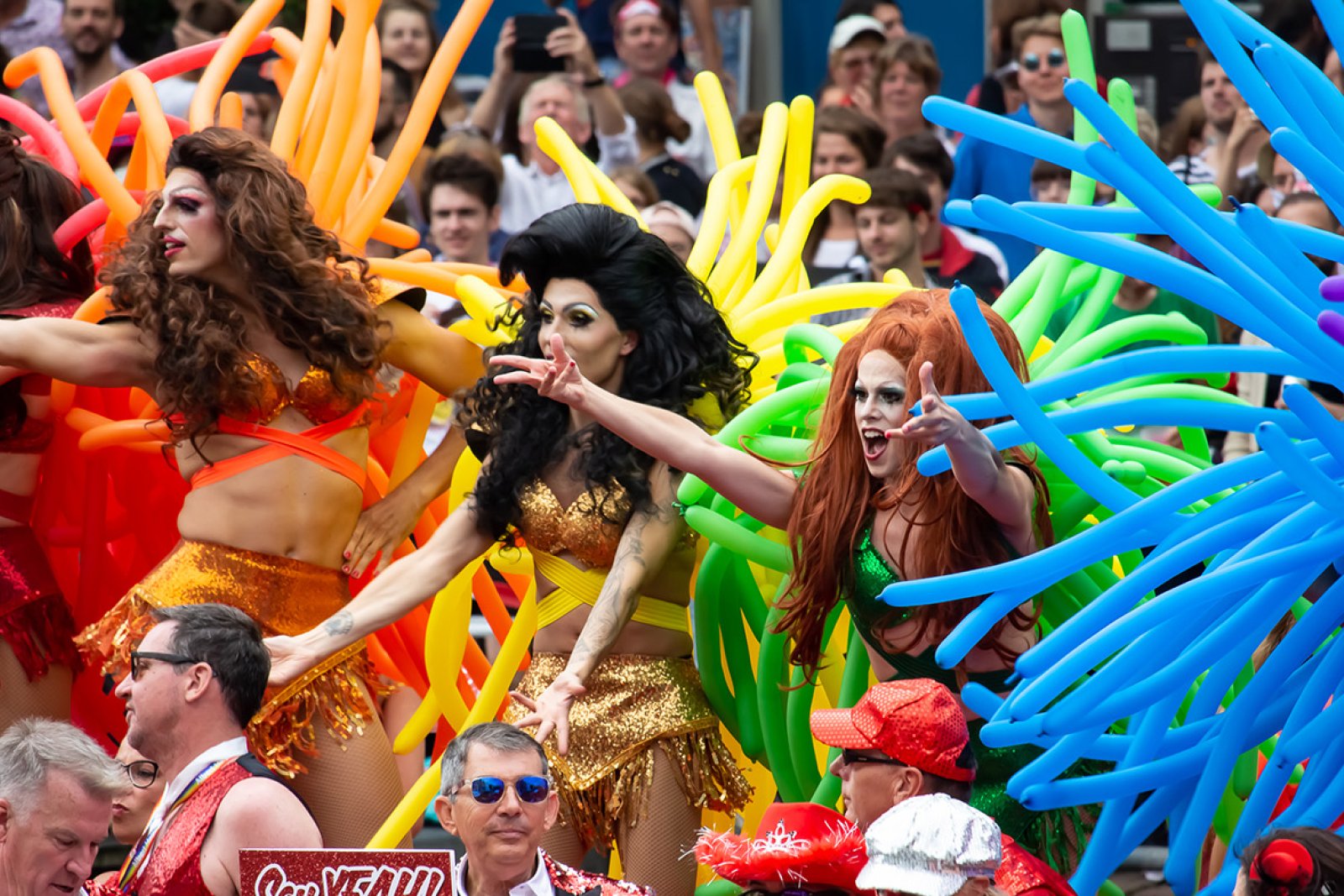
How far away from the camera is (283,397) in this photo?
453 cm

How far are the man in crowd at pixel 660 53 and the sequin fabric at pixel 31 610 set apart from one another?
13.4 ft

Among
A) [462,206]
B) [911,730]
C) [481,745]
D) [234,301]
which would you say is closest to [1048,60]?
[462,206]

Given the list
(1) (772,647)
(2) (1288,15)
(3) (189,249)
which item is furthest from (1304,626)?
(2) (1288,15)

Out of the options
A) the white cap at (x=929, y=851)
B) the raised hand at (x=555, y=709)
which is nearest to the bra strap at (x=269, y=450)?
the raised hand at (x=555, y=709)

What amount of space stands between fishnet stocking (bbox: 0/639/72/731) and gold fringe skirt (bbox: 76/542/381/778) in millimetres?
263

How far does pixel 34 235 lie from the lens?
4.98 metres

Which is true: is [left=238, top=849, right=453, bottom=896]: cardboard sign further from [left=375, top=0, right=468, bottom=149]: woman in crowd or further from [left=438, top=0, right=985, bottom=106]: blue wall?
[left=438, top=0, right=985, bottom=106]: blue wall

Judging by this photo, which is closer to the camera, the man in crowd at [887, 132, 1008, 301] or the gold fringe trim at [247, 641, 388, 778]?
the gold fringe trim at [247, 641, 388, 778]

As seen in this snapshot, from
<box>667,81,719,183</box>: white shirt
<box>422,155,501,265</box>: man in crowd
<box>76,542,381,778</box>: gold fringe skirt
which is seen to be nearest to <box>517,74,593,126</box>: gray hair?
<box>667,81,719,183</box>: white shirt

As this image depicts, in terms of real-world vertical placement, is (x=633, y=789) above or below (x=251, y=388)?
below

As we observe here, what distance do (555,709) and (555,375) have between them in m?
0.63

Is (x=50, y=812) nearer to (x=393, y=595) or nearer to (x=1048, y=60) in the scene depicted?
(x=393, y=595)

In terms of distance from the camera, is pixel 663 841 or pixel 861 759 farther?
pixel 663 841

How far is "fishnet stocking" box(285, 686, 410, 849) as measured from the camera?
4.39 meters
